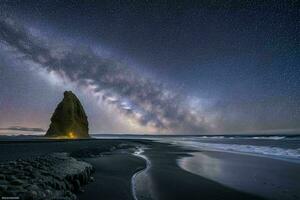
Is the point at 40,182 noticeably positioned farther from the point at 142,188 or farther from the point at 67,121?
the point at 67,121

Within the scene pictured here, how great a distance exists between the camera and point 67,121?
3408 inches

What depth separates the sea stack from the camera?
282 ft

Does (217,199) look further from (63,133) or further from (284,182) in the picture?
(63,133)

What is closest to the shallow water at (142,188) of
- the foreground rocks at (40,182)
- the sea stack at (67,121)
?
the foreground rocks at (40,182)

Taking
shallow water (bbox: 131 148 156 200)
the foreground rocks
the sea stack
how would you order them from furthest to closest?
1. the sea stack
2. shallow water (bbox: 131 148 156 200)
3. the foreground rocks

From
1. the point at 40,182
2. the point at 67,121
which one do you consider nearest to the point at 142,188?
the point at 40,182

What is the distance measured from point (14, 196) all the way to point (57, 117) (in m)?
87.9

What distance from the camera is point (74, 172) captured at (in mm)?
8305

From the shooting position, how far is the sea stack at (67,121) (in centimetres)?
8581

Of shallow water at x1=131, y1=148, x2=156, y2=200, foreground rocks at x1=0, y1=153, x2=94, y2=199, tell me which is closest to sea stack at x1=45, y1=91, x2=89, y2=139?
shallow water at x1=131, y1=148, x2=156, y2=200

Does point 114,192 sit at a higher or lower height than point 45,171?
lower

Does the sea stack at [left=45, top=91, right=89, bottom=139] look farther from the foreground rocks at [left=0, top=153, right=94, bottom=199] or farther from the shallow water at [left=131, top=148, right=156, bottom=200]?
the foreground rocks at [left=0, top=153, right=94, bottom=199]

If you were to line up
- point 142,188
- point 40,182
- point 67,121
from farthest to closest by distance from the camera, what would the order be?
point 67,121 < point 142,188 < point 40,182

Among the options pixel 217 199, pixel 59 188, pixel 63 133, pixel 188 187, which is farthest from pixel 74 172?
pixel 63 133
